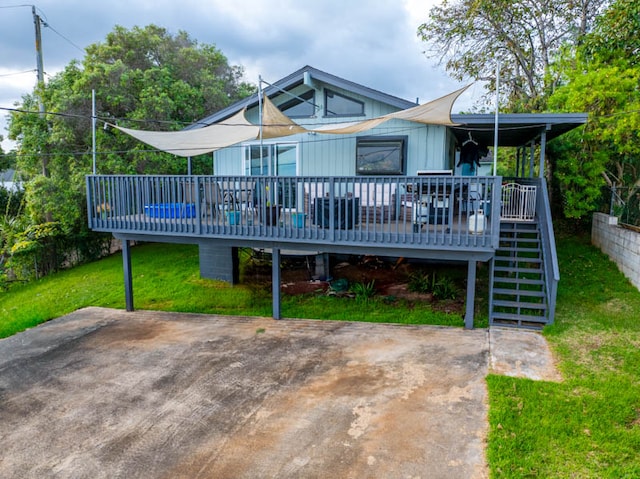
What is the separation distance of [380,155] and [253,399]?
6.76 metres

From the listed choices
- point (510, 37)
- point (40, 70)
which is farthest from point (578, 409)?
point (40, 70)

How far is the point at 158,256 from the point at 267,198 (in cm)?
890

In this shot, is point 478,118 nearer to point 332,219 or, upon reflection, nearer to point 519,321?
point 332,219

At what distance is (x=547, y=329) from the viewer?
7527mm

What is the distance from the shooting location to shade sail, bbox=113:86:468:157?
860cm

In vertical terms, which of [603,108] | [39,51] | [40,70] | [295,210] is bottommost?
[295,210]

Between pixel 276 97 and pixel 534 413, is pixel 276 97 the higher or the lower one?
the higher one

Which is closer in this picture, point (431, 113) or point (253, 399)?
point (253, 399)

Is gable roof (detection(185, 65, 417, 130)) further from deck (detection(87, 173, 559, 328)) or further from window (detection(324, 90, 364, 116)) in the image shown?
deck (detection(87, 173, 559, 328))

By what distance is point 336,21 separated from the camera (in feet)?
64.5

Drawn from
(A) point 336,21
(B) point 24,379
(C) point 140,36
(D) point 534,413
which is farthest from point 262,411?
(A) point 336,21

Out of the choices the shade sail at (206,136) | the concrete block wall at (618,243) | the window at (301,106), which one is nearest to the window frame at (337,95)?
the window at (301,106)

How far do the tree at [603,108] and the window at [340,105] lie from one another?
595 cm

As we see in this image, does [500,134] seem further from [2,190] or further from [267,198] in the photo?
[2,190]
